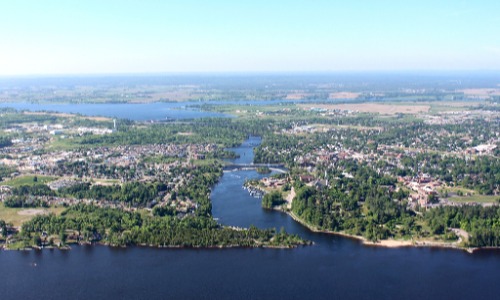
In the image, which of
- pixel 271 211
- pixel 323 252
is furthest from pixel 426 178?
pixel 323 252

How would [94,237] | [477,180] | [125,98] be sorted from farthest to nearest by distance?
1. [125,98]
2. [477,180]
3. [94,237]

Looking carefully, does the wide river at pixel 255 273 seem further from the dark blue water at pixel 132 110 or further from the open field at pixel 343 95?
the open field at pixel 343 95

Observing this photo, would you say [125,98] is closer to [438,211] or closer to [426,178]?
[426,178]

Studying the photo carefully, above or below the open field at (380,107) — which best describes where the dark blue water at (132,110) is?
below

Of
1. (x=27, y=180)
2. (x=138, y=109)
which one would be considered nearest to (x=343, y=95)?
(x=138, y=109)

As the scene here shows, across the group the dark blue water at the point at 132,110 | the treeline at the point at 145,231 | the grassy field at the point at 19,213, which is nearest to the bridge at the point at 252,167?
the treeline at the point at 145,231

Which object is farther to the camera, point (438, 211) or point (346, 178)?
point (346, 178)

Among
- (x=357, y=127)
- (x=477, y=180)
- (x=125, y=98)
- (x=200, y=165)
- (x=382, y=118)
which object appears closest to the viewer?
(x=477, y=180)

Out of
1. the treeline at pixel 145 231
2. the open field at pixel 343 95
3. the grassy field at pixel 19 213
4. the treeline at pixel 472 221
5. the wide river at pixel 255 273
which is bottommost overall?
A: the wide river at pixel 255 273
